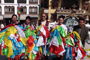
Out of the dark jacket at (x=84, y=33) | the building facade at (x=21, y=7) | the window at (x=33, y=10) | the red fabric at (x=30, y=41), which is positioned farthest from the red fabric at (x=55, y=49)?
the window at (x=33, y=10)

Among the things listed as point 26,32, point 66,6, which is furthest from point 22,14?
point 26,32

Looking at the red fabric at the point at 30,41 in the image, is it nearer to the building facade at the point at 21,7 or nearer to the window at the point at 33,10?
the building facade at the point at 21,7

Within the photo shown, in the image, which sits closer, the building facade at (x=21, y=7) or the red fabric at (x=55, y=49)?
the red fabric at (x=55, y=49)

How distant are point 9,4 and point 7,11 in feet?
5.03

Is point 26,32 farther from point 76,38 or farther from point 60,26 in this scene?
point 76,38

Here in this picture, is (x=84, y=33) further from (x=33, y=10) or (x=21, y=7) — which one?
(x=21, y=7)

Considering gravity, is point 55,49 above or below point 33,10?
below

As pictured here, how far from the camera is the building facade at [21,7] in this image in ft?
74.0

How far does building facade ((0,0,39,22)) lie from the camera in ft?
74.0

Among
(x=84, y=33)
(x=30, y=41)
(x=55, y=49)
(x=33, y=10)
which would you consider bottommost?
(x=55, y=49)

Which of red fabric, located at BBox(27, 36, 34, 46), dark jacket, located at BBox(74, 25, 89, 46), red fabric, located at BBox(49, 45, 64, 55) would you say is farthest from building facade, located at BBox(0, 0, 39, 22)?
dark jacket, located at BBox(74, 25, 89, 46)

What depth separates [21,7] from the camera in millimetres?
23297

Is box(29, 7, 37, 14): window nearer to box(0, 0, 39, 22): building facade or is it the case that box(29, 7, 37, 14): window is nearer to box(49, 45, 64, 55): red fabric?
box(0, 0, 39, 22): building facade

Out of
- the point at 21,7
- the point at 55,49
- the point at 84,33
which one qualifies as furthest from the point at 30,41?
the point at 21,7
